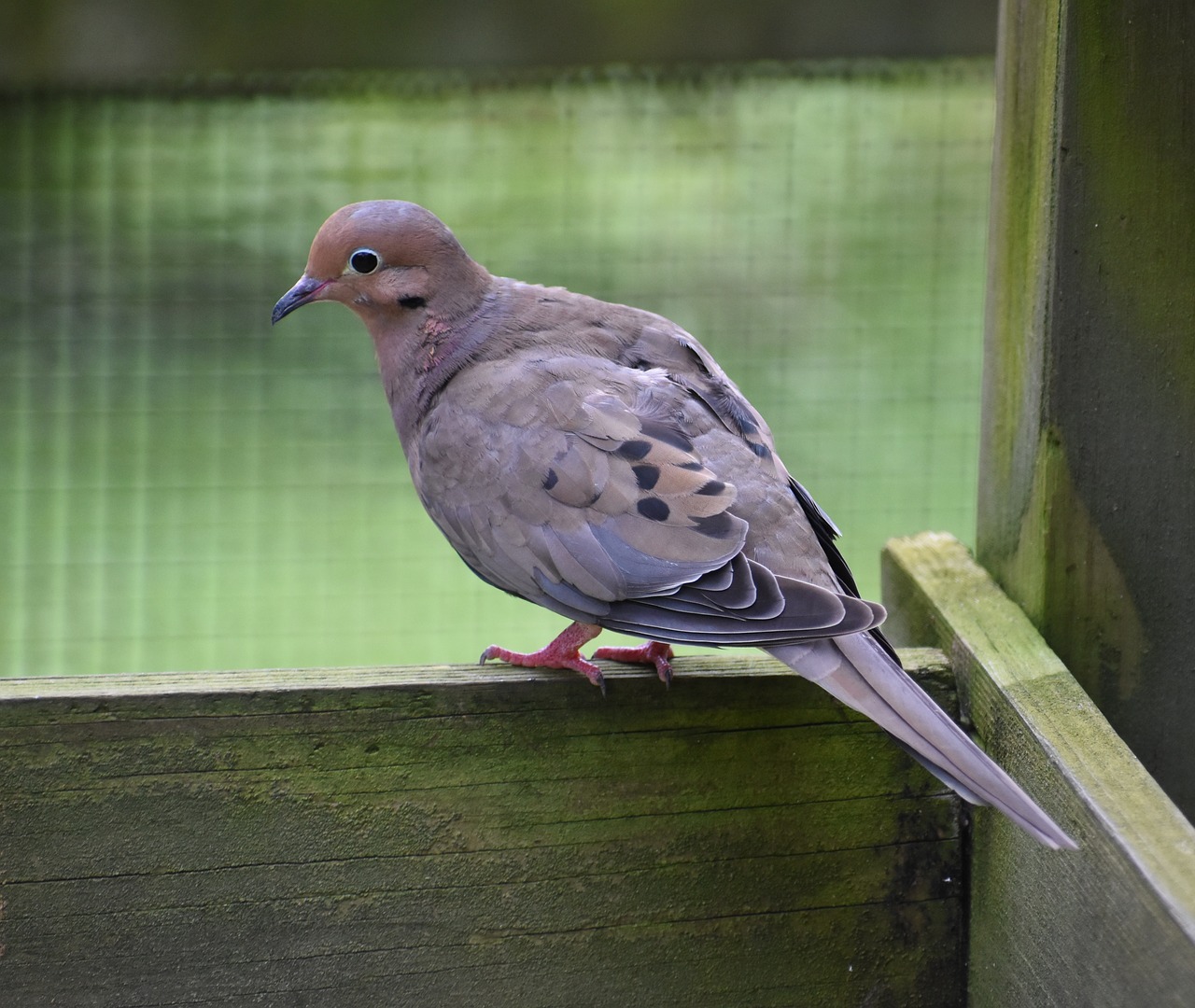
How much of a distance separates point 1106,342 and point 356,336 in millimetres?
3492

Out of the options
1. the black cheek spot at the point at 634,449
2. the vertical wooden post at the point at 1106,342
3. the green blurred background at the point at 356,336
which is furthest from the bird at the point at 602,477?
the green blurred background at the point at 356,336

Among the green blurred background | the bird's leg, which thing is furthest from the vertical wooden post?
the green blurred background

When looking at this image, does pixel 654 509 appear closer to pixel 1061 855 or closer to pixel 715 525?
pixel 715 525

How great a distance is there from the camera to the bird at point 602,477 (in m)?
1.42

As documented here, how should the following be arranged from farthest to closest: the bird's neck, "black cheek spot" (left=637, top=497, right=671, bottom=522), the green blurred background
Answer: the green blurred background < the bird's neck < "black cheek spot" (left=637, top=497, right=671, bottom=522)

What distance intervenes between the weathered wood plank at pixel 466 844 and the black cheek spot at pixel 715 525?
0.49 ft

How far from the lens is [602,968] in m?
1.44

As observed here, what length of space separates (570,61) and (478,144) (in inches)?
72.5

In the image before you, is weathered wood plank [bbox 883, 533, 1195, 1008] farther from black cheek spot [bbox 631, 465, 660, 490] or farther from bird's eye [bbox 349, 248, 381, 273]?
bird's eye [bbox 349, 248, 381, 273]

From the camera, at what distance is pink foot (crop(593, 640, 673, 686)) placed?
1486 millimetres

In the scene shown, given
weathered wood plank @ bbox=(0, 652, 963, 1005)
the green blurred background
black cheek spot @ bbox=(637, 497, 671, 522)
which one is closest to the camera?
weathered wood plank @ bbox=(0, 652, 963, 1005)

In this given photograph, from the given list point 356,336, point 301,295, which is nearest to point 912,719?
point 301,295

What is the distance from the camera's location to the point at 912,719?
1.31 meters

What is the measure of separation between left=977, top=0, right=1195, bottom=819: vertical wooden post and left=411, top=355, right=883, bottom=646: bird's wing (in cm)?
31
